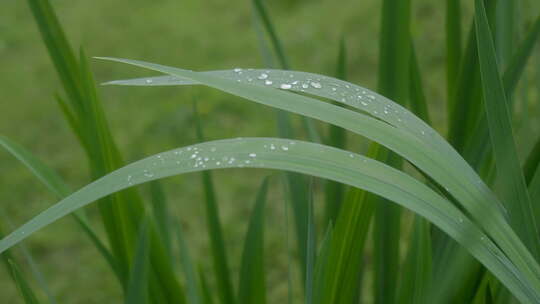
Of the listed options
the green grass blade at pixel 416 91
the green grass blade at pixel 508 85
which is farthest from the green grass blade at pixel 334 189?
the green grass blade at pixel 508 85

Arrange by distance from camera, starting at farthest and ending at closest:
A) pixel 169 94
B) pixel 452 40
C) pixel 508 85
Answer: pixel 169 94 < pixel 452 40 < pixel 508 85

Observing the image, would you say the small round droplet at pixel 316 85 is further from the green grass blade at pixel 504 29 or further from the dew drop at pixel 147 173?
the green grass blade at pixel 504 29

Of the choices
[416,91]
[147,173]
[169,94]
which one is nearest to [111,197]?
[147,173]

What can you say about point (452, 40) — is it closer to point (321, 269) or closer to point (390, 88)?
point (390, 88)

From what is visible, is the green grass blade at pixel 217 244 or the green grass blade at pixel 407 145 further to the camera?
the green grass blade at pixel 217 244

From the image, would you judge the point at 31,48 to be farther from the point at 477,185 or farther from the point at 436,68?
the point at 477,185

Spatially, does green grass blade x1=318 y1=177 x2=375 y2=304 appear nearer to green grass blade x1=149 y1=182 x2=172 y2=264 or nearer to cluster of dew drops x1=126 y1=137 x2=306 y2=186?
cluster of dew drops x1=126 y1=137 x2=306 y2=186
